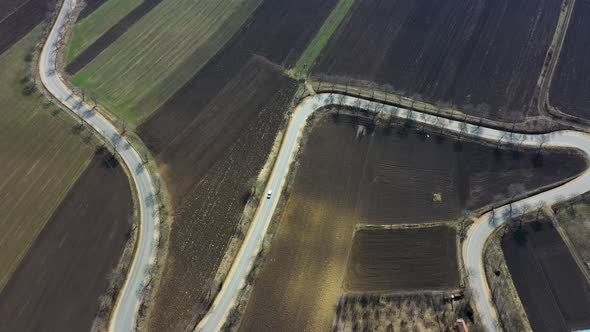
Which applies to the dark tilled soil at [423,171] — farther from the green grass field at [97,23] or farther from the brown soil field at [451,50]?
the green grass field at [97,23]

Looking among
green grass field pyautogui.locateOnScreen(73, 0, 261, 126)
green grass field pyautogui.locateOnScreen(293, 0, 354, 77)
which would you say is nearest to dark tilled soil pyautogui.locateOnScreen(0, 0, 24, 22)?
green grass field pyautogui.locateOnScreen(73, 0, 261, 126)

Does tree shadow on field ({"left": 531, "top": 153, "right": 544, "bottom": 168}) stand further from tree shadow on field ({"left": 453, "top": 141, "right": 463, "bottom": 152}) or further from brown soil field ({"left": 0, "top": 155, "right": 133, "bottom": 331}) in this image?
brown soil field ({"left": 0, "top": 155, "right": 133, "bottom": 331})

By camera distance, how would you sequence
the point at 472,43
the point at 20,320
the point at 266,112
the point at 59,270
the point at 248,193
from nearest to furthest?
the point at 20,320
the point at 59,270
the point at 248,193
the point at 266,112
the point at 472,43

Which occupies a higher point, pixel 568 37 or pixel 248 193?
pixel 568 37

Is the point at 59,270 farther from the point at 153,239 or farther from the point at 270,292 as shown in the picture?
the point at 270,292

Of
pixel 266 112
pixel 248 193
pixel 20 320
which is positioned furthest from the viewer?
pixel 266 112

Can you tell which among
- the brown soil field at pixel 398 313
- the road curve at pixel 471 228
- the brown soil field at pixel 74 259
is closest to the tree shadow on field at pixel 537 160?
the road curve at pixel 471 228

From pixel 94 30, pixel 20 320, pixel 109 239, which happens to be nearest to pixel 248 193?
pixel 109 239

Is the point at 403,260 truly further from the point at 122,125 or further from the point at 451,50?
the point at 122,125
